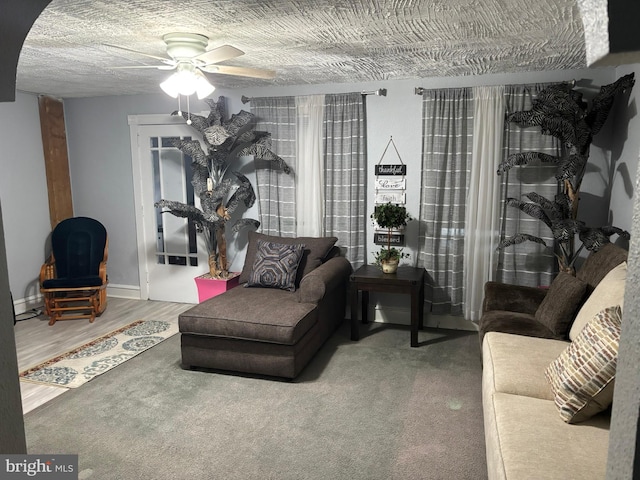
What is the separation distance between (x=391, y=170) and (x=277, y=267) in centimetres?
143

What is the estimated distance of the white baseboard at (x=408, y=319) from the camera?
4.56 meters

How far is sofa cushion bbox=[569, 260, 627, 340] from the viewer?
242 centimetres

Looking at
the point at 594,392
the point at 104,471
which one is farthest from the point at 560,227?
the point at 104,471

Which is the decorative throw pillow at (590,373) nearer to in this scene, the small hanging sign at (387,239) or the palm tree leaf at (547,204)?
the palm tree leaf at (547,204)

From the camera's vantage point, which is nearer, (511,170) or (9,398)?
(9,398)

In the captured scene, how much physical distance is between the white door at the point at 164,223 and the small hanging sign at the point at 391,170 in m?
2.06

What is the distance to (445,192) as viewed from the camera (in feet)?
14.3

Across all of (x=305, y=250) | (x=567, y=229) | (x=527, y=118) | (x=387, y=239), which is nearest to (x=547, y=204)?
(x=567, y=229)

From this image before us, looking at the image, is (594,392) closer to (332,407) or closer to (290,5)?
(332,407)

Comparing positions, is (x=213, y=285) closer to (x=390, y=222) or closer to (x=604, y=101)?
(x=390, y=222)

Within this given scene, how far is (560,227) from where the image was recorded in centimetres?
352

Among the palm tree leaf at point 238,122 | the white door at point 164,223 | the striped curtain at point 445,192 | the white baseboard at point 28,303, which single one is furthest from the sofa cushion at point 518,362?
the white baseboard at point 28,303

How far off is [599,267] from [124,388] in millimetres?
3288

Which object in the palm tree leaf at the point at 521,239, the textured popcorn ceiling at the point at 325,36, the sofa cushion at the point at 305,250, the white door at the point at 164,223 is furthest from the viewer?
the white door at the point at 164,223
